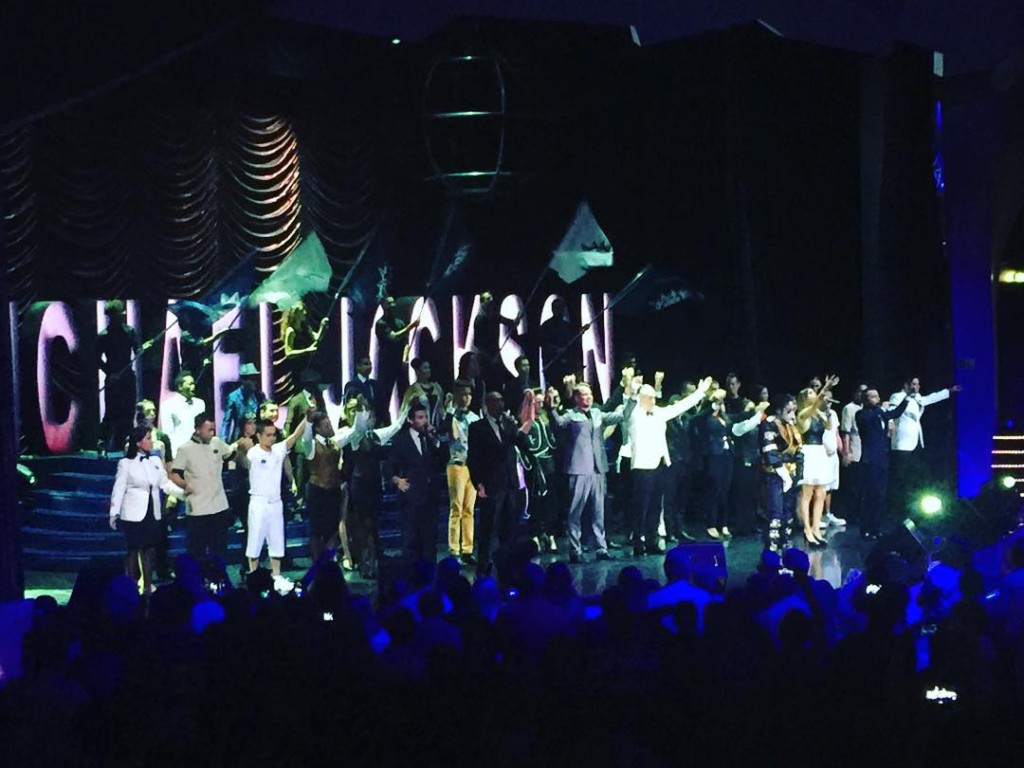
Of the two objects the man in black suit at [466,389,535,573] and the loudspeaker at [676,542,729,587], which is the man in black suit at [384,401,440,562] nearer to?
the man in black suit at [466,389,535,573]

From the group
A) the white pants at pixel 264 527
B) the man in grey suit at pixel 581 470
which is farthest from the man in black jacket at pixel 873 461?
the white pants at pixel 264 527

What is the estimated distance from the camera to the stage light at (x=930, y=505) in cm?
1373

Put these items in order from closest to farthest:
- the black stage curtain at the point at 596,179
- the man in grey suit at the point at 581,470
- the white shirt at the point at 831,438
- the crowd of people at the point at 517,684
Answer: the crowd of people at the point at 517,684 → the man in grey suit at the point at 581,470 → the white shirt at the point at 831,438 → the black stage curtain at the point at 596,179

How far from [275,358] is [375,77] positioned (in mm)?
3794

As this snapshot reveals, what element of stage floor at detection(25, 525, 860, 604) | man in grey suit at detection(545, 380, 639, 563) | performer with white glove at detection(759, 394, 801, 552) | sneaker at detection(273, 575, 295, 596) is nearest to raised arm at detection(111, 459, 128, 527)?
stage floor at detection(25, 525, 860, 604)

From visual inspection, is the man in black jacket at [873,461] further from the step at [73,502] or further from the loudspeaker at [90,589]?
the loudspeaker at [90,589]

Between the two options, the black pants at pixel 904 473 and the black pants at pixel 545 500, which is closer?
the black pants at pixel 545 500

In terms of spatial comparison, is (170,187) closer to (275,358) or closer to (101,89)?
(275,358)

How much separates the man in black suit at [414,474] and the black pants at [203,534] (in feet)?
5.04

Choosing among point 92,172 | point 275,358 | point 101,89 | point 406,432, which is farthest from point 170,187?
point 101,89

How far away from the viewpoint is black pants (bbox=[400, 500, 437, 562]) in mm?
13609

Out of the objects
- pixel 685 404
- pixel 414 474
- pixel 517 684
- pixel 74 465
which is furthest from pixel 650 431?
pixel 517 684

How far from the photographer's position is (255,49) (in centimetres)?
1908

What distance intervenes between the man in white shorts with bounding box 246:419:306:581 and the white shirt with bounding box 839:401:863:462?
6716 mm
